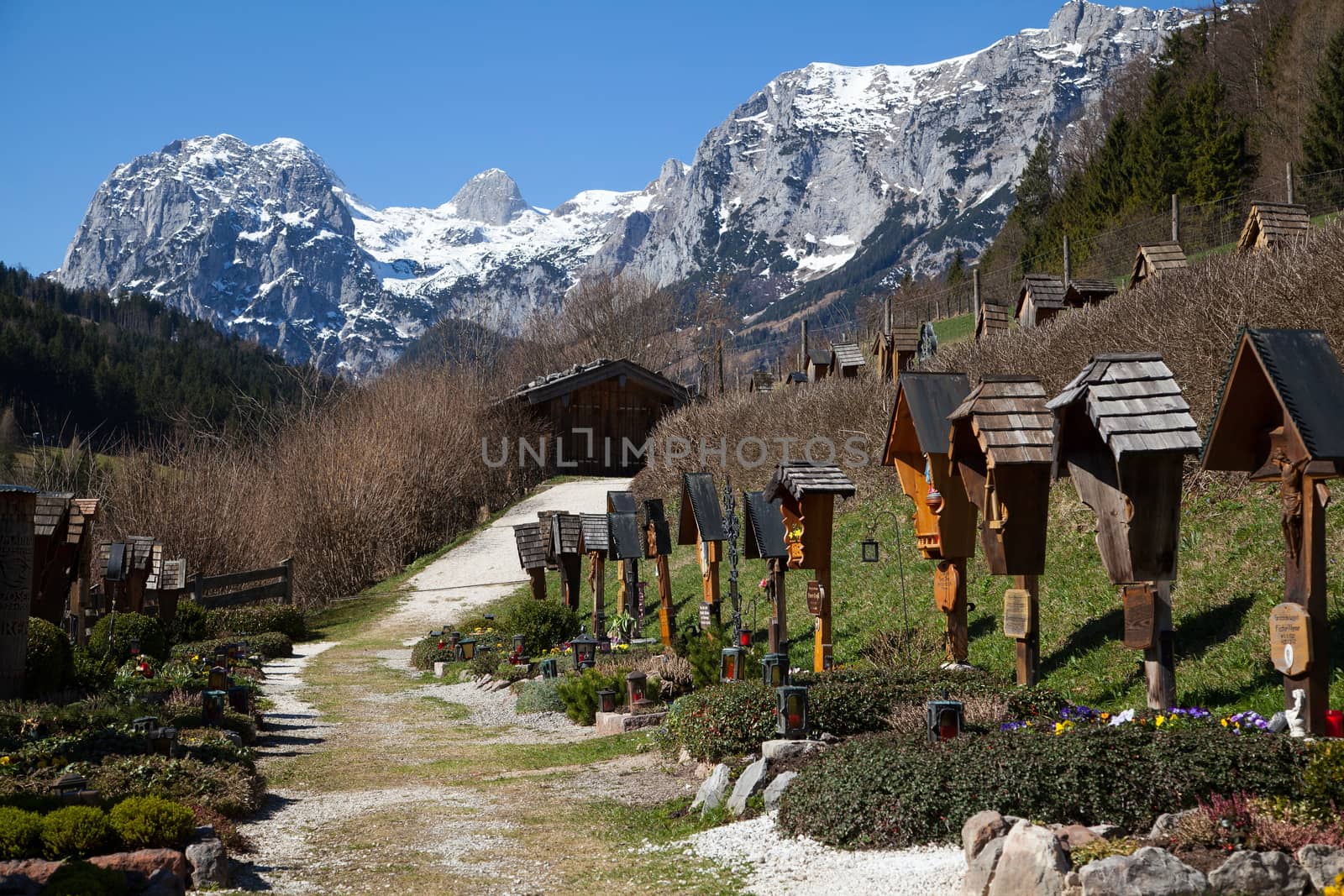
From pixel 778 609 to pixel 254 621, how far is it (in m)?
16.6

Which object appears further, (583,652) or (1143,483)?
(583,652)

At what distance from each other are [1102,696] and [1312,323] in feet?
24.1

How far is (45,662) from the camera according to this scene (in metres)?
14.8

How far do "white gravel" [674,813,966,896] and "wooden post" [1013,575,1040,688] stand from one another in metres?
4.15

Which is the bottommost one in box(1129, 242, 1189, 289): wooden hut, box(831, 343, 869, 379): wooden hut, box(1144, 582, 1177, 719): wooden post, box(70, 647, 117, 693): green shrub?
box(70, 647, 117, 693): green shrub

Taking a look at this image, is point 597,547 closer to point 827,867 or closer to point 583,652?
point 583,652

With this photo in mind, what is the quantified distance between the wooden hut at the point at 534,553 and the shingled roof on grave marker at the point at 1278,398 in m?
18.3

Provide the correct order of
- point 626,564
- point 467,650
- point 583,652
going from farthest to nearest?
point 626,564 < point 467,650 < point 583,652

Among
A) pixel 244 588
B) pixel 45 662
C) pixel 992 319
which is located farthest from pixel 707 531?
pixel 244 588

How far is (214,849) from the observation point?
7930mm

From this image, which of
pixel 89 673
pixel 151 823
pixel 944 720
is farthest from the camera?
pixel 89 673

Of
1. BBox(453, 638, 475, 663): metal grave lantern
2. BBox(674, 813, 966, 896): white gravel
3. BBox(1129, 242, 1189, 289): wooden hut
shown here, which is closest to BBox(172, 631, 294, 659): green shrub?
BBox(453, 638, 475, 663): metal grave lantern

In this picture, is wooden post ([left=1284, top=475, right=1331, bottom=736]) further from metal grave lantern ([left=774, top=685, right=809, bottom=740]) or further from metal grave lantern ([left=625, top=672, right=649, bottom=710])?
metal grave lantern ([left=625, top=672, right=649, bottom=710])

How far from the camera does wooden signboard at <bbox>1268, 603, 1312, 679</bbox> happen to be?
8.06 meters
